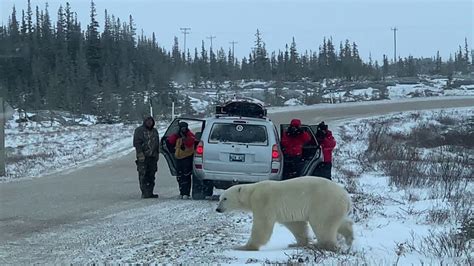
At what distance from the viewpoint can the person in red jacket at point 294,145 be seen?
14.3 metres

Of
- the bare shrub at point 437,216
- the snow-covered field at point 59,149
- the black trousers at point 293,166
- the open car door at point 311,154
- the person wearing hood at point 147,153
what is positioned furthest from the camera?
the snow-covered field at point 59,149

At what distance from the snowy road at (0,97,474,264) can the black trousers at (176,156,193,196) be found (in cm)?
37

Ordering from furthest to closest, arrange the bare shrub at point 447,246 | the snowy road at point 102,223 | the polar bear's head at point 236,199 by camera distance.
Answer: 1. the polar bear's head at point 236,199
2. the snowy road at point 102,223
3. the bare shrub at point 447,246

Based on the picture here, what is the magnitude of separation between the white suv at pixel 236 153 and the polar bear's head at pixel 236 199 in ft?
14.9

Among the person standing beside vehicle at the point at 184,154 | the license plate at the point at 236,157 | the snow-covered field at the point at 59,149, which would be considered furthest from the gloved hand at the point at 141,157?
the snow-covered field at the point at 59,149

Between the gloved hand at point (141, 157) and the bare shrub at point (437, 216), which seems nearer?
the bare shrub at point (437, 216)

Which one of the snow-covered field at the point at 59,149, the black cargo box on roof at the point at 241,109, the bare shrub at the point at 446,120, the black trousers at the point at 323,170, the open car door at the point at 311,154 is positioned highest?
the black cargo box on roof at the point at 241,109

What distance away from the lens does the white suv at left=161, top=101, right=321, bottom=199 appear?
546 inches

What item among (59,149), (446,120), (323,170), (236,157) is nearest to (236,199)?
(236,157)

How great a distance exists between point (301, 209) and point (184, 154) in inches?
252

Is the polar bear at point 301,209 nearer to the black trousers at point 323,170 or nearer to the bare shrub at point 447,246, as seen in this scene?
the bare shrub at point 447,246

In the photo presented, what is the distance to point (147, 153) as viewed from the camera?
48.7 feet

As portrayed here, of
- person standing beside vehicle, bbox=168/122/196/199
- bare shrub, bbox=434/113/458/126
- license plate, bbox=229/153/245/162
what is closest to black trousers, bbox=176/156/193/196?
person standing beside vehicle, bbox=168/122/196/199

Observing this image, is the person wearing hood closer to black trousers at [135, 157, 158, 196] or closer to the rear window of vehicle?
black trousers at [135, 157, 158, 196]
